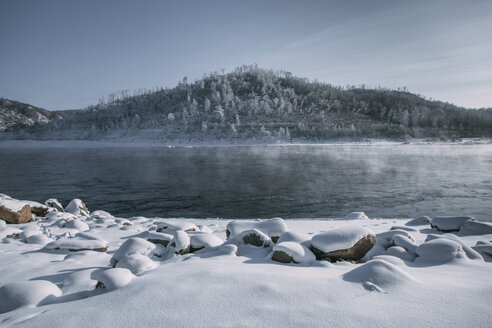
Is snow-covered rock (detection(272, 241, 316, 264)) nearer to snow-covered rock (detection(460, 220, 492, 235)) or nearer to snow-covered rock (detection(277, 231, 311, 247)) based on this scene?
snow-covered rock (detection(277, 231, 311, 247))

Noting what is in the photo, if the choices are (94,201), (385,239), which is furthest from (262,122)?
(385,239)

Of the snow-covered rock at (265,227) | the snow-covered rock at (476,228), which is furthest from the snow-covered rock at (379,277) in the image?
the snow-covered rock at (476,228)

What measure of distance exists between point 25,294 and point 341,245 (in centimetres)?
469

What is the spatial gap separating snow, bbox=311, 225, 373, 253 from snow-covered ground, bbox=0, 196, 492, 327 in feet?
0.06

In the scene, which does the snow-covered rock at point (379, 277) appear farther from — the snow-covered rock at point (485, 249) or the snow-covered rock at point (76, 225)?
the snow-covered rock at point (76, 225)

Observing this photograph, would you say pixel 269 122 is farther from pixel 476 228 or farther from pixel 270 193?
pixel 476 228

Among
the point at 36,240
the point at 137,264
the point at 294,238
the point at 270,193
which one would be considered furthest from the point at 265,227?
the point at 270,193

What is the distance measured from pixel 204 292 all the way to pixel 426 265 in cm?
363

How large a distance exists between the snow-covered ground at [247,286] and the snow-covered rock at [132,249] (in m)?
0.02

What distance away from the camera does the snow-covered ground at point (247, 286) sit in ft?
9.58

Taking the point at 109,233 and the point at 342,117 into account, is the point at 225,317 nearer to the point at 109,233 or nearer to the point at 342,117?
the point at 109,233

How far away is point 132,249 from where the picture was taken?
5391 mm

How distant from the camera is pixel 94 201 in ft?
60.7

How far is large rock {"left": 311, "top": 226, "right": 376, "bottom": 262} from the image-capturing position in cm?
513
